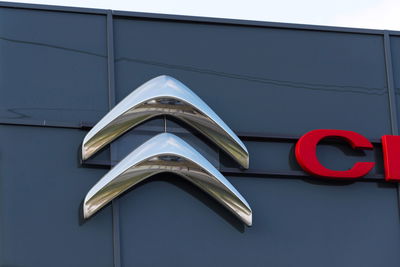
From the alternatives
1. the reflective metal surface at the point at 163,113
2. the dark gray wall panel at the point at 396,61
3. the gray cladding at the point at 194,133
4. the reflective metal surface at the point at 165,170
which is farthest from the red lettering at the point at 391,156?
the reflective metal surface at the point at 165,170

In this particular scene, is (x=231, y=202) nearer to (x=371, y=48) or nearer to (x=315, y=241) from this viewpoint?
(x=315, y=241)

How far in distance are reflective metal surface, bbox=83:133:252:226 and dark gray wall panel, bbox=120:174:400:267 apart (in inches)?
5.7

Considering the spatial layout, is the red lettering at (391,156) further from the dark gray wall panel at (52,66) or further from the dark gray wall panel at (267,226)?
the dark gray wall panel at (52,66)

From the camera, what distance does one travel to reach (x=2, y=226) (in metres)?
10.1

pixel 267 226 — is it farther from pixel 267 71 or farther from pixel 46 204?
pixel 46 204

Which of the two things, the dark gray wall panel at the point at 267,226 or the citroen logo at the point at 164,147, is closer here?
the citroen logo at the point at 164,147

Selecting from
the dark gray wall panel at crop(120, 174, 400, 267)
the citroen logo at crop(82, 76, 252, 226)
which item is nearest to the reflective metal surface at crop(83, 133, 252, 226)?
the citroen logo at crop(82, 76, 252, 226)

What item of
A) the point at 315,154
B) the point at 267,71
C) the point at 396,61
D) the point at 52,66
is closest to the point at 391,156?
the point at 315,154

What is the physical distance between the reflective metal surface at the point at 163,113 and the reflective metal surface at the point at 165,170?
269mm

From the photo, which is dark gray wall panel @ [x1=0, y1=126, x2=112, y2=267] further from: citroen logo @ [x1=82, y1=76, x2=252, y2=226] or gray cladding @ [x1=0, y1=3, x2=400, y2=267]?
citroen logo @ [x1=82, y1=76, x2=252, y2=226]

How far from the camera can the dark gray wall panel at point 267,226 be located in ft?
34.1

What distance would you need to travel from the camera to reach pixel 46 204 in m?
10.2

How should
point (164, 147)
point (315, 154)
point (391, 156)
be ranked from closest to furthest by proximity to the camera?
1. point (164, 147)
2. point (315, 154)
3. point (391, 156)

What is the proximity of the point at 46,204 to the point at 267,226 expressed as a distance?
6.68ft
